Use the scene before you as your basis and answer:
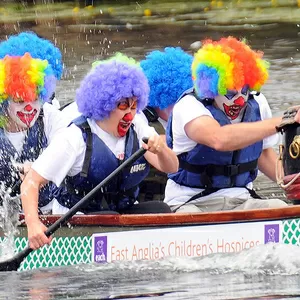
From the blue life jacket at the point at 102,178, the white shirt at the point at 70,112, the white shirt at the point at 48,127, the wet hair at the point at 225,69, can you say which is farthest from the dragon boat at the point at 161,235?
the white shirt at the point at 70,112

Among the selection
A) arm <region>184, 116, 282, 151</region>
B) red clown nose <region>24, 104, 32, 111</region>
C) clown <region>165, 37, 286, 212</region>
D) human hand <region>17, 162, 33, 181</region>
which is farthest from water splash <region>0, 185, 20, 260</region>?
arm <region>184, 116, 282, 151</region>

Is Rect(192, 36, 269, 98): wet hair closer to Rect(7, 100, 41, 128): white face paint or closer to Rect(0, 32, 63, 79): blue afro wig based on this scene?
Rect(7, 100, 41, 128): white face paint

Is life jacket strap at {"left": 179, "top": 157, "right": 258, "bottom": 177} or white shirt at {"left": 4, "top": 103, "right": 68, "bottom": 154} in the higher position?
white shirt at {"left": 4, "top": 103, "right": 68, "bottom": 154}

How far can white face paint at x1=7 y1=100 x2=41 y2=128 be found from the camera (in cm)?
740

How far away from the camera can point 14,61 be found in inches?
294

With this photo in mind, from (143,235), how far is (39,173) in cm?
65

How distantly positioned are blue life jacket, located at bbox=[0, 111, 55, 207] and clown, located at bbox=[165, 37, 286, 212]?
781 millimetres

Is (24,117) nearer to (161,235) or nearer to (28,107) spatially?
(28,107)

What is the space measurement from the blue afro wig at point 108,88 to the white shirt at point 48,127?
0.52m

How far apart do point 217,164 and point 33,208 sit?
1.13 metres

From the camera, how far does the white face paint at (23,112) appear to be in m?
7.40

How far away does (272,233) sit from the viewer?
22.3 ft

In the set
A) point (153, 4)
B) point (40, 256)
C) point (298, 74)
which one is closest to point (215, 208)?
point (40, 256)

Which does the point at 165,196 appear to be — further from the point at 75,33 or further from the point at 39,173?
the point at 75,33
